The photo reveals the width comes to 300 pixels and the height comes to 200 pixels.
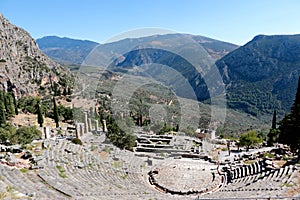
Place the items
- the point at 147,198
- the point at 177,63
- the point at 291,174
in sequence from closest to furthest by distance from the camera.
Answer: the point at 147,198
the point at 291,174
the point at 177,63

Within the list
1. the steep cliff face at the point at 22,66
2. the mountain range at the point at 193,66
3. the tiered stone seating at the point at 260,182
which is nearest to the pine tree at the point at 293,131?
the tiered stone seating at the point at 260,182

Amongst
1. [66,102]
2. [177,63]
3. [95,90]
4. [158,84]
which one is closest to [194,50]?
[177,63]

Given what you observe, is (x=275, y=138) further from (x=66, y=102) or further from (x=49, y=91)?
(x=49, y=91)

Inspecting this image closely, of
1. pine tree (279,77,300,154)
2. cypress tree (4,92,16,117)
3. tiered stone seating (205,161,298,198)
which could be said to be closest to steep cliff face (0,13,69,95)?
cypress tree (4,92,16,117)

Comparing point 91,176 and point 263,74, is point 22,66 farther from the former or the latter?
point 263,74

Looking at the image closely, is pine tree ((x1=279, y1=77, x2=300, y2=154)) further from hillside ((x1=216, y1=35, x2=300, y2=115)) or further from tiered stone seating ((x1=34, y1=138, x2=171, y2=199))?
hillside ((x1=216, y1=35, x2=300, y2=115))
